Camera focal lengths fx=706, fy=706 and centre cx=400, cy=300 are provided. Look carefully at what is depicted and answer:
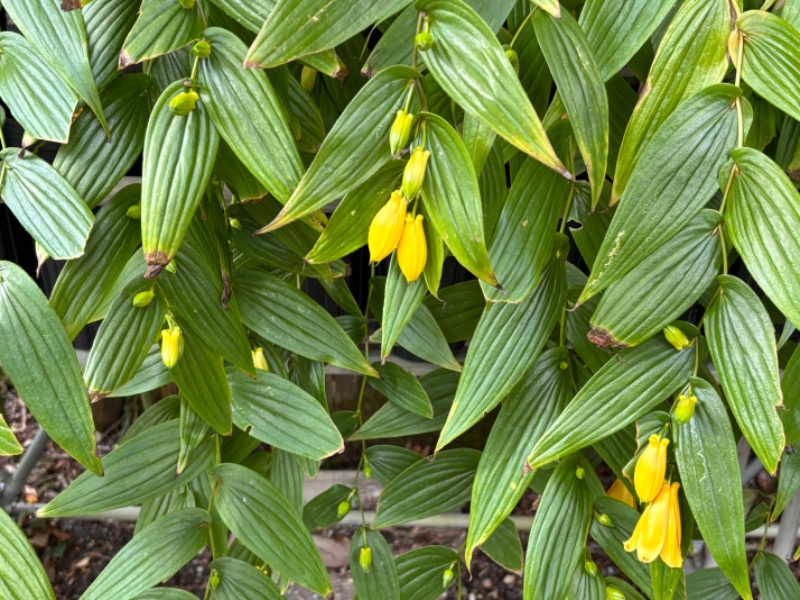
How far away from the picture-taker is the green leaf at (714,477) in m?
0.54

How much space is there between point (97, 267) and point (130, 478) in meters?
0.26

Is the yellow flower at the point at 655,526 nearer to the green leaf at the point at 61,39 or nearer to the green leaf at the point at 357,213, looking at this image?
the green leaf at the point at 357,213

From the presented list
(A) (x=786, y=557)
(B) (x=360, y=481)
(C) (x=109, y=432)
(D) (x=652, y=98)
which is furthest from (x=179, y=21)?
(C) (x=109, y=432)

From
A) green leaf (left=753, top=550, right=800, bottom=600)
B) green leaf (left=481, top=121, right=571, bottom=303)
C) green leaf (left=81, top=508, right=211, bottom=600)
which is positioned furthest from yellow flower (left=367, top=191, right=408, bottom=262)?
green leaf (left=753, top=550, right=800, bottom=600)

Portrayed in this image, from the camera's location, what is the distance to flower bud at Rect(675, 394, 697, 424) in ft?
1.79

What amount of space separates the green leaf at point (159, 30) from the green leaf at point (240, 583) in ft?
1.76

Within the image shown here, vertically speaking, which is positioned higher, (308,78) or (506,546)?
(308,78)

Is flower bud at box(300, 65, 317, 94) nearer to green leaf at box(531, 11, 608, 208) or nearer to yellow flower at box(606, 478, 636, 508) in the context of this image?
green leaf at box(531, 11, 608, 208)

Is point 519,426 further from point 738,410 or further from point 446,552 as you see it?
point 446,552

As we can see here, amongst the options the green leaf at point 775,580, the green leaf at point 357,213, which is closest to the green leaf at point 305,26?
the green leaf at point 357,213

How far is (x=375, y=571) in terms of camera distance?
2.93 feet

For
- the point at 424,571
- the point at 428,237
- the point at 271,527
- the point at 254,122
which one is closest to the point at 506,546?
the point at 424,571

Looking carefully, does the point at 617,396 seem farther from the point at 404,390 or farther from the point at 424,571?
the point at 424,571

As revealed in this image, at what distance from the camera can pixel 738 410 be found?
517mm
